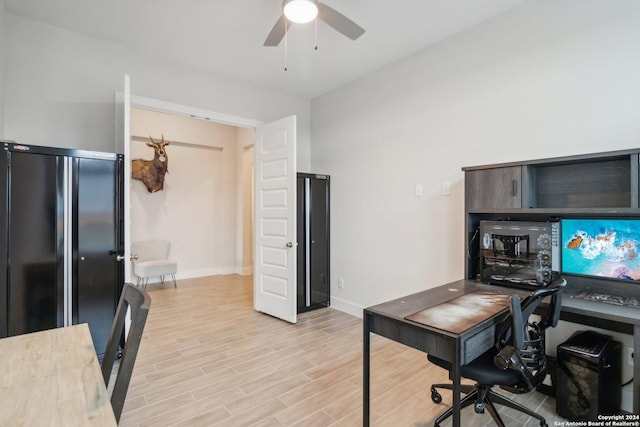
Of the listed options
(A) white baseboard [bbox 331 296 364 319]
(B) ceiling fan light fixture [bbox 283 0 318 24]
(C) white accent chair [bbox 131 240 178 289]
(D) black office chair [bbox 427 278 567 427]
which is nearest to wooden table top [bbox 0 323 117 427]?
(D) black office chair [bbox 427 278 567 427]

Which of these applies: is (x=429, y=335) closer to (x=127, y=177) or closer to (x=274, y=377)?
(x=274, y=377)

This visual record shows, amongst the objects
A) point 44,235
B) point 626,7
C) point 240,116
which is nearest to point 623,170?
point 626,7

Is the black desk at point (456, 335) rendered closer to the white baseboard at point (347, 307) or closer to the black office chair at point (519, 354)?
the black office chair at point (519, 354)

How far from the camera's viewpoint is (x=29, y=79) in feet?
8.92

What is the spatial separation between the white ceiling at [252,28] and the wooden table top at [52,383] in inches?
100

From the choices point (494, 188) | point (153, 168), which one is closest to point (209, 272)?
point (153, 168)

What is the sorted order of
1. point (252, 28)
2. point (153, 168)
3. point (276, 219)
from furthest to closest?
point (153, 168) → point (276, 219) → point (252, 28)

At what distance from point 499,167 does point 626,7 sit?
1242mm

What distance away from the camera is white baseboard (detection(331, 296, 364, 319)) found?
394cm

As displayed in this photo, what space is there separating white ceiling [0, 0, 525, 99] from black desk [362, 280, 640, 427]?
7.65ft

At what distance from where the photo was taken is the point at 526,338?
161 centimetres

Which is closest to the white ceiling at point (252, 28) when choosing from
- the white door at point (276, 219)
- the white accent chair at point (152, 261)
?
the white door at point (276, 219)

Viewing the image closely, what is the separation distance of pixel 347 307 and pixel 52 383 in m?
3.38

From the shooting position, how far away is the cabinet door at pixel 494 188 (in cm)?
229
